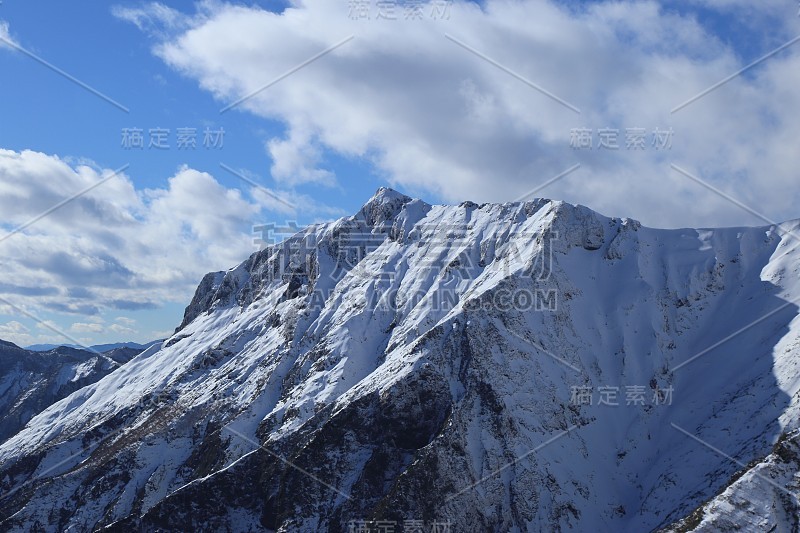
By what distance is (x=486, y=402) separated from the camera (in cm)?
11469

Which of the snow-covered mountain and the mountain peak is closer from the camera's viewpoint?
the snow-covered mountain

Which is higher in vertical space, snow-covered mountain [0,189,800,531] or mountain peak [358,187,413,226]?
mountain peak [358,187,413,226]

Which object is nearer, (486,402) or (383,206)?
(486,402)

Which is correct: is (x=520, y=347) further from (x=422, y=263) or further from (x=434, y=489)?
(x=422, y=263)

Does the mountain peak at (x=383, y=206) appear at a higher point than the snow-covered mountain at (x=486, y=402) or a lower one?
higher

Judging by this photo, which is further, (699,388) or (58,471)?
(58,471)

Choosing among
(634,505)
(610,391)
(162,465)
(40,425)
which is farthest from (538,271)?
(40,425)

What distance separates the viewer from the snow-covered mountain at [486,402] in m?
105

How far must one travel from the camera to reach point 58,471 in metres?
154

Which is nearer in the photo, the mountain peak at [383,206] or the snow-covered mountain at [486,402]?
the snow-covered mountain at [486,402]

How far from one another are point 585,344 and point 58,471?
120 meters

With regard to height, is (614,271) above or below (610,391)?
above

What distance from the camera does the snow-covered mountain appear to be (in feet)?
344

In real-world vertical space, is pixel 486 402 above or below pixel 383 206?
below
